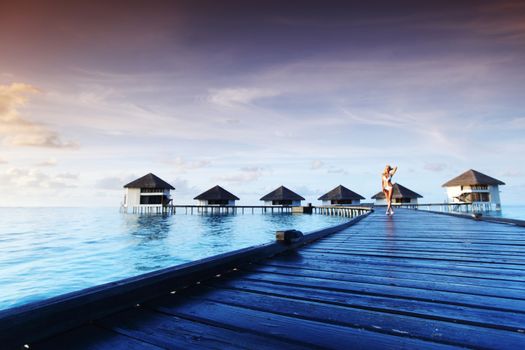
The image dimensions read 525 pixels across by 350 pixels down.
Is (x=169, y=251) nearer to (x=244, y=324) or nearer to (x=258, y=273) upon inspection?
(x=258, y=273)

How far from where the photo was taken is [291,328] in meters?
1.38

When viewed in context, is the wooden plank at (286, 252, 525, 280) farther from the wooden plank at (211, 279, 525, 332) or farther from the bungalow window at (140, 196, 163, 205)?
the bungalow window at (140, 196, 163, 205)

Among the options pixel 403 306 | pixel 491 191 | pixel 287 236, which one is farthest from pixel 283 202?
pixel 403 306

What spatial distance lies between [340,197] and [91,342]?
130ft

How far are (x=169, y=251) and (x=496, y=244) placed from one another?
35.6 ft

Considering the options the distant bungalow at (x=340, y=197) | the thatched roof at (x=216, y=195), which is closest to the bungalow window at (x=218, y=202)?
the thatched roof at (x=216, y=195)

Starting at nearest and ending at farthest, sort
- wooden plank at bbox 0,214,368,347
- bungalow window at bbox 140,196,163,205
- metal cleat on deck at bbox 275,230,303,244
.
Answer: wooden plank at bbox 0,214,368,347 → metal cleat on deck at bbox 275,230,303,244 → bungalow window at bbox 140,196,163,205

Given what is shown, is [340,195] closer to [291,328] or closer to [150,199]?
[150,199]

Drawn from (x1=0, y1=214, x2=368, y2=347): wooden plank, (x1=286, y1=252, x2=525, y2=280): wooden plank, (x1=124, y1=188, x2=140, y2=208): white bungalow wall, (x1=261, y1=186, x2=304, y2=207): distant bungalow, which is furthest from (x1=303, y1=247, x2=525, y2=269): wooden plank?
(x1=124, y1=188, x2=140, y2=208): white bungalow wall

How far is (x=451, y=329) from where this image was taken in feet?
4.48

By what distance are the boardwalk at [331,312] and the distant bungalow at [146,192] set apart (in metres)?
39.6

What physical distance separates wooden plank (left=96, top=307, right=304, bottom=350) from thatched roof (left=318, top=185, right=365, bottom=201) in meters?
39.3

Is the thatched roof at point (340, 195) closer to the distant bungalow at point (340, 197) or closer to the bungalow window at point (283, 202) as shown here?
the distant bungalow at point (340, 197)

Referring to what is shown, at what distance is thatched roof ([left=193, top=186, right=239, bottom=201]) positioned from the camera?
134 feet
